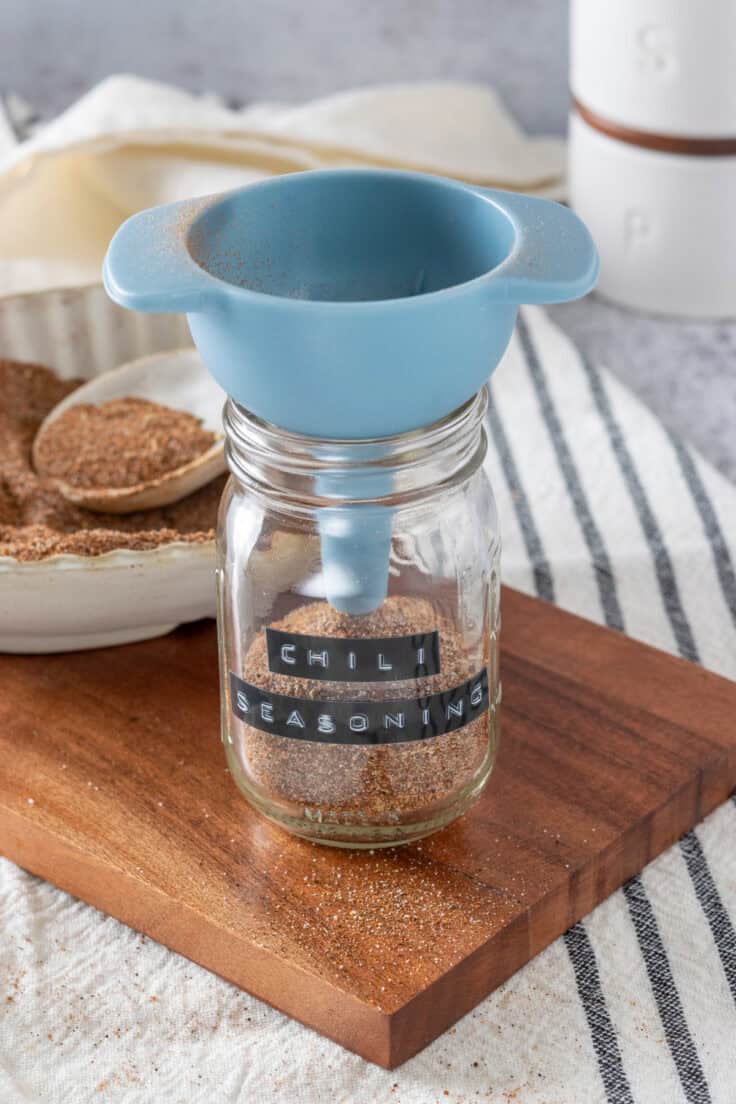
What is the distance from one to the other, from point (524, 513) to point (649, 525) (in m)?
0.06

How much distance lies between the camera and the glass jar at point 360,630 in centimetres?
51

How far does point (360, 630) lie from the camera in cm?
53

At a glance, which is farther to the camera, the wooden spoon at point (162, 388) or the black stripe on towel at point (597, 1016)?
the wooden spoon at point (162, 388)

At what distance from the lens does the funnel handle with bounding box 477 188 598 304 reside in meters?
0.44

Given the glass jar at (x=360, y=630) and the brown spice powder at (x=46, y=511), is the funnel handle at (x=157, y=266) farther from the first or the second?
the brown spice powder at (x=46, y=511)

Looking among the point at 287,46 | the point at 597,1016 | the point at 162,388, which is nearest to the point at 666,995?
the point at 597,1016

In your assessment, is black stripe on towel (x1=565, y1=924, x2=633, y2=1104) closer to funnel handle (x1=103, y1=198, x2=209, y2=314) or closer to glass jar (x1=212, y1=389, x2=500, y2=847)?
glass jar (x1=212, y1=389, x2=500, y2=847)

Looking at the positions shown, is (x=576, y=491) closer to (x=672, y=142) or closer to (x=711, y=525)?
(x=711, y=525)

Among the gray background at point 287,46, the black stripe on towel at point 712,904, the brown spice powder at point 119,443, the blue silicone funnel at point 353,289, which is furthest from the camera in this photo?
the gray background at point 287,46

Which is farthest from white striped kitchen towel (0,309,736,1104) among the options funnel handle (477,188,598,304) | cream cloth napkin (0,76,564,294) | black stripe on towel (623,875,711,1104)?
cream cloth napkin (0,76,564,294)

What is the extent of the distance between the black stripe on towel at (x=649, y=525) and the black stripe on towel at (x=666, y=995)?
16 centimetres

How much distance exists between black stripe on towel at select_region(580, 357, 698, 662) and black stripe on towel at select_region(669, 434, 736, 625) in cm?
2

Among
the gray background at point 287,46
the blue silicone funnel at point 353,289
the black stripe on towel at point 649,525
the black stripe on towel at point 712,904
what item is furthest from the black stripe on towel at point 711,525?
the gray background at point 287,46

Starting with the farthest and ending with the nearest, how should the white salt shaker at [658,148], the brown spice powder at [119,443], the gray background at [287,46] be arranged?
the gray background at [287,46], the white salt shaker at [658,148], the brown spice powder at [119,443]
